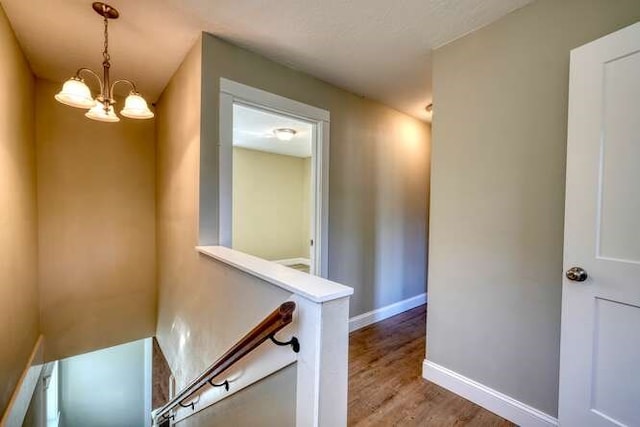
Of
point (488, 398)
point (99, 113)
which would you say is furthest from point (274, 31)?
point (488, 398)

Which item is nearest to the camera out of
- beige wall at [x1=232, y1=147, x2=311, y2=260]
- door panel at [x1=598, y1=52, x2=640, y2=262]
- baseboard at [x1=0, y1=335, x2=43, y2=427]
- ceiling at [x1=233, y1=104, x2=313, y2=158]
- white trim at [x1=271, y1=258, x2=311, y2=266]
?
door panel at [x1=598, y1=52, x2=640, y2=262]

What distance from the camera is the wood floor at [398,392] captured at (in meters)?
1.67

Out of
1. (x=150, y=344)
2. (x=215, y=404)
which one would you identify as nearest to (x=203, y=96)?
(x=215, y=404)

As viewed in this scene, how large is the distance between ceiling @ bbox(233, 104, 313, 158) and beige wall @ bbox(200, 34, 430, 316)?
1.57 feet

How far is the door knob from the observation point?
1.28 m

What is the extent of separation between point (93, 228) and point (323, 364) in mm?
3249

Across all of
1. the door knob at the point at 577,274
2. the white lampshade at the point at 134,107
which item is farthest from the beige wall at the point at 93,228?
the door knob at the point at 577,274

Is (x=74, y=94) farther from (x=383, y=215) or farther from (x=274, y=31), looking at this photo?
(x=383, y=215)

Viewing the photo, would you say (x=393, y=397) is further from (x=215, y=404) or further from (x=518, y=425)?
(x=215, y=404)

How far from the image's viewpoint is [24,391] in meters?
2.18

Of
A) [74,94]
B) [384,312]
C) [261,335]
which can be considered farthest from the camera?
[384,312]

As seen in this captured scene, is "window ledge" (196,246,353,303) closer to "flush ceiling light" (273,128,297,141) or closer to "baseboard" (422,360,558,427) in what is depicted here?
"baseboard" (422,360,558,427)

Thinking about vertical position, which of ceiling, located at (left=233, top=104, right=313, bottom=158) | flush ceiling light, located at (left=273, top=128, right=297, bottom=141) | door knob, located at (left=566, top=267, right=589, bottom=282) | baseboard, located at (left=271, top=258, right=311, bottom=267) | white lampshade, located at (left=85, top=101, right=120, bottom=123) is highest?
ceiling, located at (left=233, top=104, right=313, bottom=158)

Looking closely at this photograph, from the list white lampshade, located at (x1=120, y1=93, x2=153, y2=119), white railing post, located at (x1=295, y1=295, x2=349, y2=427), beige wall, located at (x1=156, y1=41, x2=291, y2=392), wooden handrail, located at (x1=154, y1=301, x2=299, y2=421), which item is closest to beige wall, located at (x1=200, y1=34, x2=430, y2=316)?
beige wall, located at (x1=156, y1=41, x2=291, y2=392)
